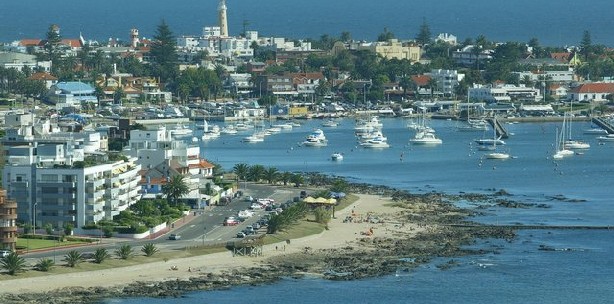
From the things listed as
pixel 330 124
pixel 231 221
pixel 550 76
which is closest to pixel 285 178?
pixel 231 221

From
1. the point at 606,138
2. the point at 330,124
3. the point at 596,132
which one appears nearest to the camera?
the point at 606,138

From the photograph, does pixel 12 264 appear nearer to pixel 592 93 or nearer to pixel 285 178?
pixel 285 178

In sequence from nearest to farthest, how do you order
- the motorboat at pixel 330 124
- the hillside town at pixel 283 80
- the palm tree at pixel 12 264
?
1. the palm tree at pixel 12 264
2. the motorboat at pixel 330 124
3. the hillside town at pixel 283 80

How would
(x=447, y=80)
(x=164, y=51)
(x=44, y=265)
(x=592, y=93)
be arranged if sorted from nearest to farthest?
1. (x=44, y=265)
2. (x=592, y=93)
3. (x=447, y=80)
4. (x=164, y=51)

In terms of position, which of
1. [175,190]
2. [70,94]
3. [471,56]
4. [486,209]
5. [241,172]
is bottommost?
[486,209]

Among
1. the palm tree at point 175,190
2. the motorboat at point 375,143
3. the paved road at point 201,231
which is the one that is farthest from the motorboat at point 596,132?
the palm tree at point 175,190

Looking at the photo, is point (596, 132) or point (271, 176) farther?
point (596, 132)

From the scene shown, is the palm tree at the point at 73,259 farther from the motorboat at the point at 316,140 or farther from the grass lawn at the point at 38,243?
the motorboat at the point at 316,140

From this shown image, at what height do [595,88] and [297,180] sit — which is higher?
[595,88]
